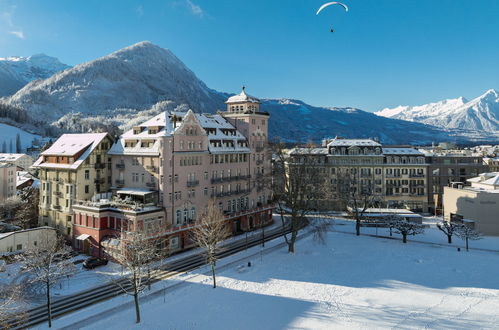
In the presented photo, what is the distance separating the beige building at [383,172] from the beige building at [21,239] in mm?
76571

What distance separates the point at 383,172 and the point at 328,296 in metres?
82.7

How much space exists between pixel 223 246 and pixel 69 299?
101ft

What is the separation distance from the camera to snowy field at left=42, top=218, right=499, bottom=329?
126 feet

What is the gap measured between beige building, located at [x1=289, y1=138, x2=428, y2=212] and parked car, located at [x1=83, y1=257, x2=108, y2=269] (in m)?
73.5

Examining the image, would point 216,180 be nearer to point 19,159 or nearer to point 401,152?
point 401,152

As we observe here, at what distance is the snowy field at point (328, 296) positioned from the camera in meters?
38.4

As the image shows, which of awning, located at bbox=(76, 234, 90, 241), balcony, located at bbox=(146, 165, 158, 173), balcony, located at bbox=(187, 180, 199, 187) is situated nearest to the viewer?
awning, located at bbox=(76, 234, 90, 241)

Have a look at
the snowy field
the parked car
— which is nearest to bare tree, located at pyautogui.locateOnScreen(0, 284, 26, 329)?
the snowy field

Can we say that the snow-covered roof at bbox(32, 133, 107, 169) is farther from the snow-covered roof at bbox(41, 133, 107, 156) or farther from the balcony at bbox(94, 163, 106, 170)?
the balcony at bbox(94, 163, 106, 170)

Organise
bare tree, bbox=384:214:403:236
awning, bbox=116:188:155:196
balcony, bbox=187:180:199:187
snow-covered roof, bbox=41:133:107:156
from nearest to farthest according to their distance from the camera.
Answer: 1. awning, bbox=116:188:155:196
2. balcony, bbox=187:180:199:187
3. snow-covered roof, bbox=41:133:107:156
4. bare tree, bbox=384:214:403:236

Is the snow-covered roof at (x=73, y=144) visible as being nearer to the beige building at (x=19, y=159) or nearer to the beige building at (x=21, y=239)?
the beige building at (x=21, y=239)

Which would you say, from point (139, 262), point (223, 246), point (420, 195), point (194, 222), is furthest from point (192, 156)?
point (420, 195)

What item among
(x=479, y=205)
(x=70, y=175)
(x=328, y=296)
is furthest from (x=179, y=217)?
(x=479, y=205)

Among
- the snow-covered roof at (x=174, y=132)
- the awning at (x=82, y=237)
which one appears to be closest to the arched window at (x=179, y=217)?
the snow-covered roof at (x=174, y=132)
